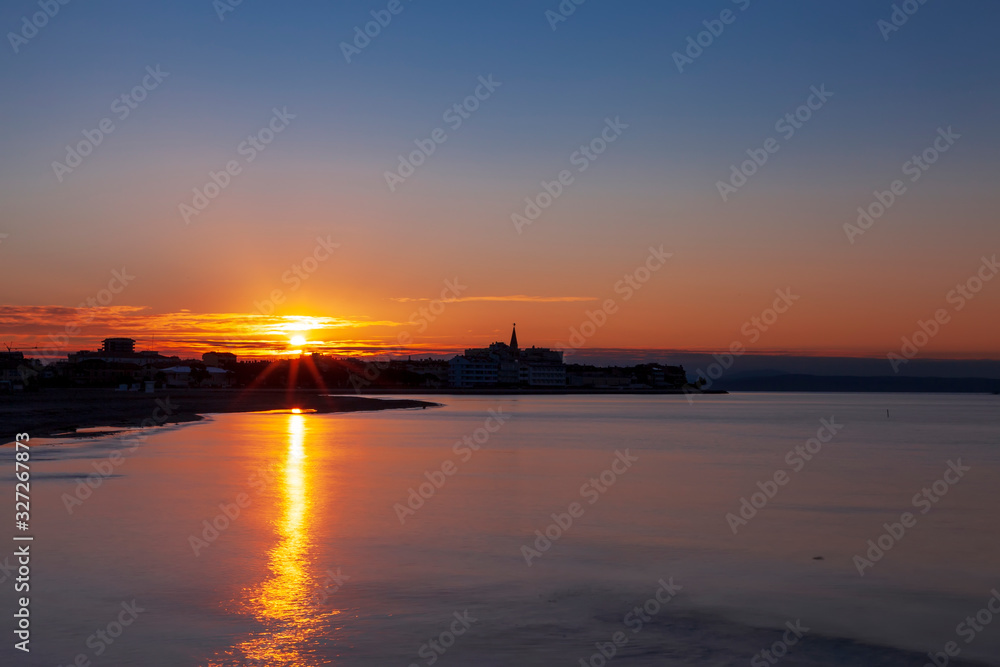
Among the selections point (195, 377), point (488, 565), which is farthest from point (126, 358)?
point (488, 565)

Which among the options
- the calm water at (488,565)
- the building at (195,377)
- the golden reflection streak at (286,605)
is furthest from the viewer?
the building at (195,377)

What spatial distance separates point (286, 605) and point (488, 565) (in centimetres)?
339

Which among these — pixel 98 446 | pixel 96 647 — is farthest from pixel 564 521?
pixel 98 446

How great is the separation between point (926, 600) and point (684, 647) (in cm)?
410

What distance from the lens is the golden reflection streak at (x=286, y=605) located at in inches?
328

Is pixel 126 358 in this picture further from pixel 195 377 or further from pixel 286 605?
pixel 286 605

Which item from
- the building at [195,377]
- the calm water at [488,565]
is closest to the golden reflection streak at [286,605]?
the calm water at [488,565]

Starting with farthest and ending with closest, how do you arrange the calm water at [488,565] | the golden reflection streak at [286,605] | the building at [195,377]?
the building at [195,377], the calm water at [488,565], the golden reflection streak at [286,605]

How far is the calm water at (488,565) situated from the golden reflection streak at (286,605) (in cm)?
4

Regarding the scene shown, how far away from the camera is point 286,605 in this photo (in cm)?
1019

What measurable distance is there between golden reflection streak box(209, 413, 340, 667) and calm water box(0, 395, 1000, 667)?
0.04m

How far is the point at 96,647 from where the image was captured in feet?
28.1

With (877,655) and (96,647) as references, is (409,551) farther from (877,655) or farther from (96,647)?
(877,655)

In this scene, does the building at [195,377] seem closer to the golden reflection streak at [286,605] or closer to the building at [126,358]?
the building at [126,358]
